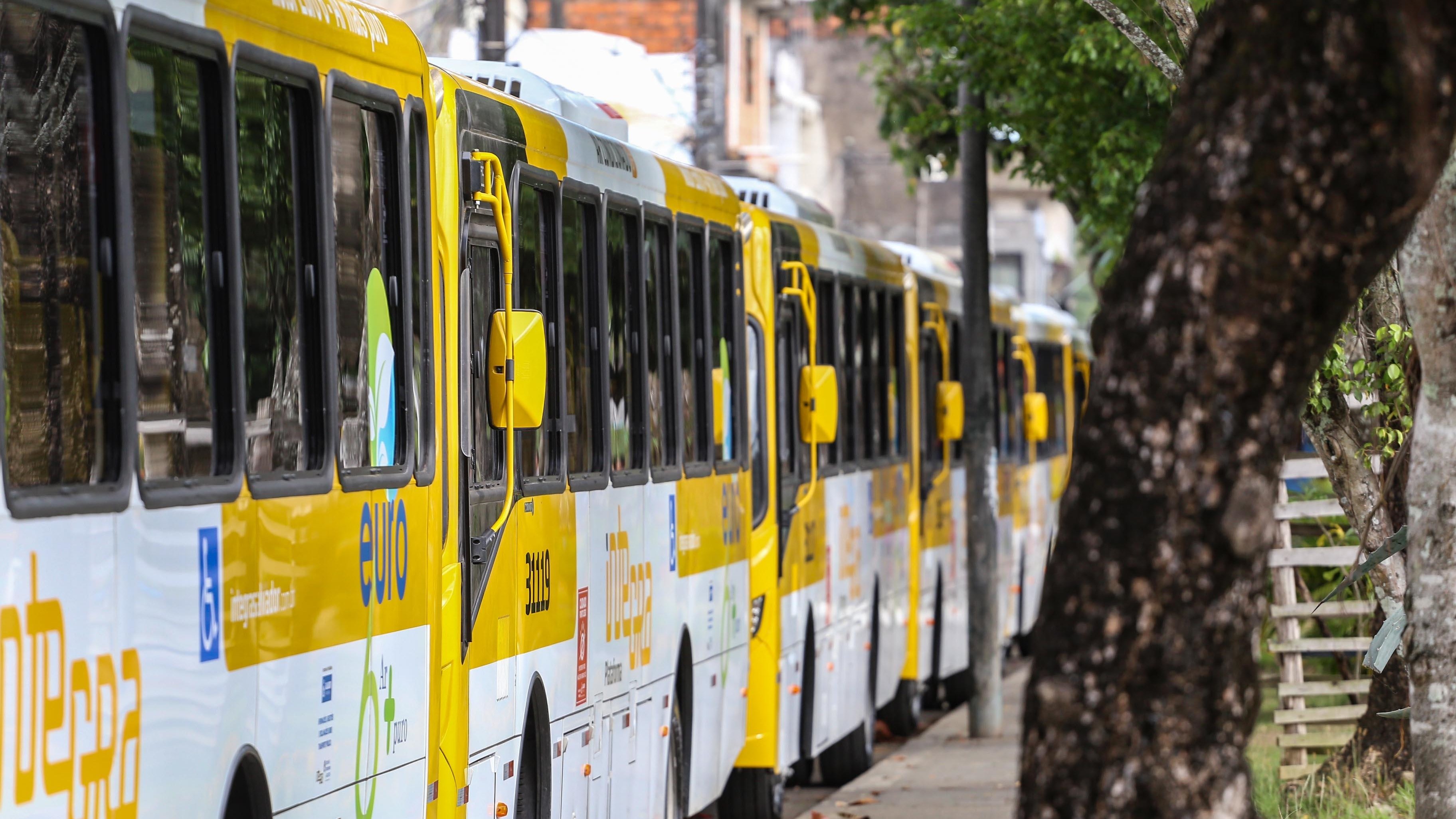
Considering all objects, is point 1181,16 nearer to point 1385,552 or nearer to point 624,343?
point 1385,552

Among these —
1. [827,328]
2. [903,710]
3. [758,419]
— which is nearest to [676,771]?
[758,419]

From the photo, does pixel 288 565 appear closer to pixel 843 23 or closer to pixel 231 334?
pixel 231 334

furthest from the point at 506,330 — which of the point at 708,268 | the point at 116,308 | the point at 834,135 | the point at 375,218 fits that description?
the point at 834,135

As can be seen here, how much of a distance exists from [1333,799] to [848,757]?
4639mm

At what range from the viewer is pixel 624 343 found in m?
9.38

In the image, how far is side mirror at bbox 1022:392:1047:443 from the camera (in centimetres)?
2366

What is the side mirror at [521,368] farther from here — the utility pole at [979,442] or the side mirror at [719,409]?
the utility pole at [979,442]

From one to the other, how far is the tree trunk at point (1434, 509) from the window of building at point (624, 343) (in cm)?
334

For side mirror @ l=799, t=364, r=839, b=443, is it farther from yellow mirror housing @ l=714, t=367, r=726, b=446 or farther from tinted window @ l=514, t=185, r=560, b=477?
tinted window @ l=514, t=185, r=560, b=477

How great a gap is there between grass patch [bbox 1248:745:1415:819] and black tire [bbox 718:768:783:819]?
2454mm

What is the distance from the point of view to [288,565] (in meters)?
5.63

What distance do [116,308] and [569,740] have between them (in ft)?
12.6

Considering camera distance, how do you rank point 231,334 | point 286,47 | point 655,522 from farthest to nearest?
1. point 655,522
2. point 286,47
3. point 231,334

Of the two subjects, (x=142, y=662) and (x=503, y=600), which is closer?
(x=142, y=662)
